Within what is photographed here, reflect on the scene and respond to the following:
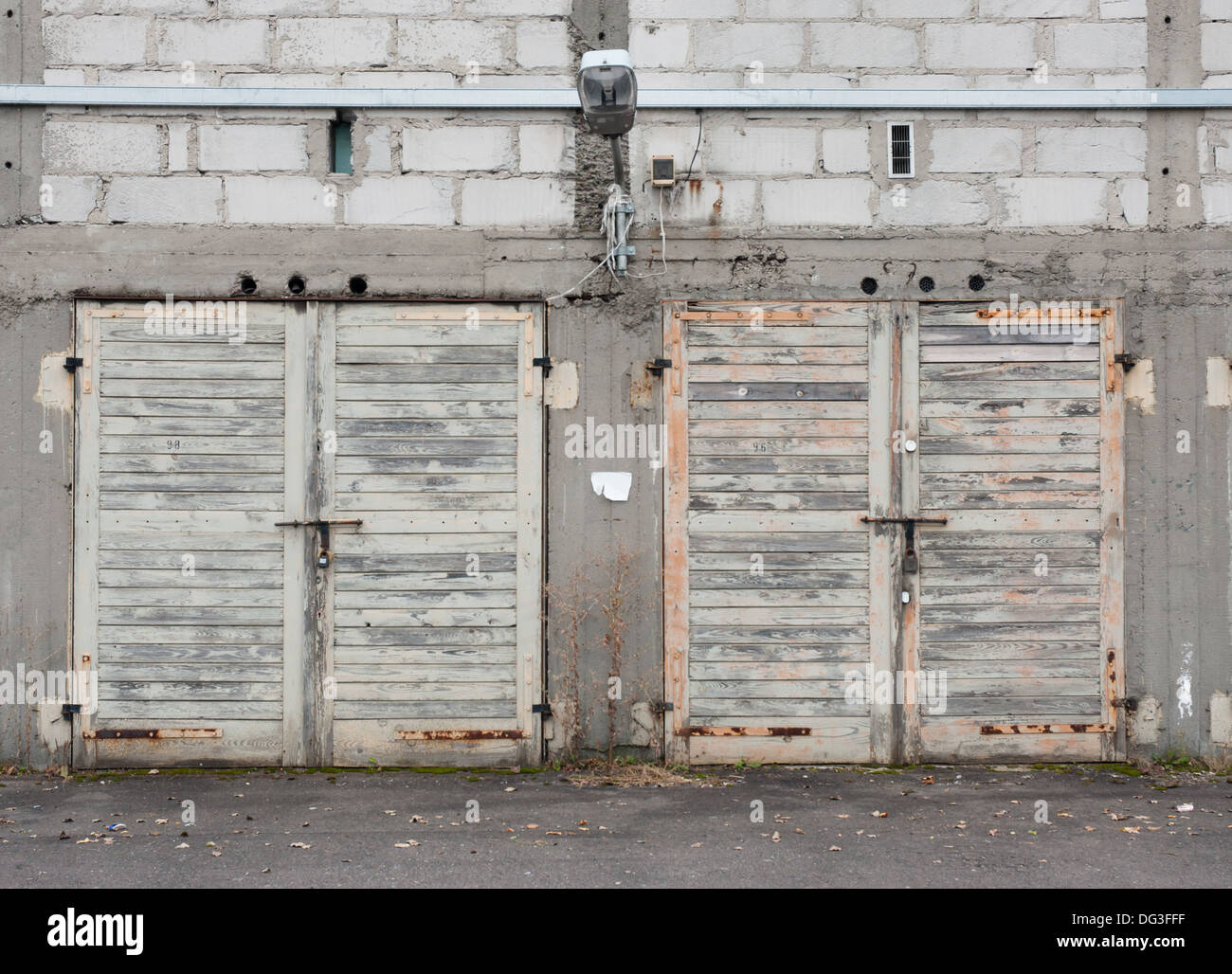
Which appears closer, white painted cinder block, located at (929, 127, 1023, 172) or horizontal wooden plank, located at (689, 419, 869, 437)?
horizontal wooden plank, located at (689, 419, 869, 437)

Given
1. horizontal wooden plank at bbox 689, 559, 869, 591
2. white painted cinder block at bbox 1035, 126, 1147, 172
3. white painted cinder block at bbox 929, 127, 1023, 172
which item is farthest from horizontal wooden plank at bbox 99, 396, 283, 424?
white painted cinder block at bbox 1035, 126, 1147, 172

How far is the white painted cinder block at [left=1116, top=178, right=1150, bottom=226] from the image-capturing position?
6.50 meters

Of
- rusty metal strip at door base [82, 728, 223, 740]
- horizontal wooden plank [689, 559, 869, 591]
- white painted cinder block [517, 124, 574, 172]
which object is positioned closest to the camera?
rusty metal strip at door base [82, 728, 223, 740]

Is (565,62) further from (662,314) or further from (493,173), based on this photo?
(662,314)

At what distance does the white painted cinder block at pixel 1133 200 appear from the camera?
6.50 meters

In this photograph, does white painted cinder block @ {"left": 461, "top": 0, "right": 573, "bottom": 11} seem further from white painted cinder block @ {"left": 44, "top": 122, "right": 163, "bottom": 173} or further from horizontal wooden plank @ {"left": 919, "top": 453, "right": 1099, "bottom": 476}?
horizontal wooden plank @ {"left": 919, "top": 453, "right": 1099, "bottom": 476}

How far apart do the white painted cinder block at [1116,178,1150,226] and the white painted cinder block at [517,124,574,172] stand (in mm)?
3336

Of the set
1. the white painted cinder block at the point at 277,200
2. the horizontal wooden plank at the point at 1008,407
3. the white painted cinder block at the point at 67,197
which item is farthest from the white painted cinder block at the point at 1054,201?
the white painted cinder block at the point at 67,197

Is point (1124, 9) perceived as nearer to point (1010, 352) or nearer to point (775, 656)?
point (1010, 352)

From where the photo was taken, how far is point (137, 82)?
6398 mm

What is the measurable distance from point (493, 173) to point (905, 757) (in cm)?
425

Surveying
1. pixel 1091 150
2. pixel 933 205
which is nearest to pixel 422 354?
pixel 933 205

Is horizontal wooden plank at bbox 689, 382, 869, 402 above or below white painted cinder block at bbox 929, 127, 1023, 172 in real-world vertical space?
below

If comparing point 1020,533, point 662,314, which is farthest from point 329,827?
point 1020,533
